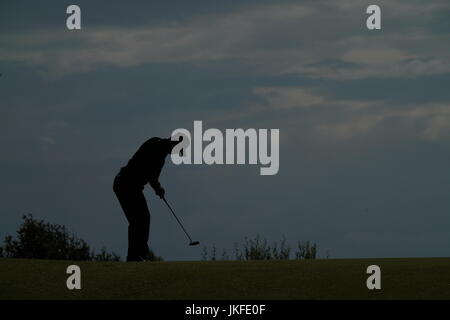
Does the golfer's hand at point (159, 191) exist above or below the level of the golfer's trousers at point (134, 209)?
above

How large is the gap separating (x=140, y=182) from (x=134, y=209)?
26.3 inches

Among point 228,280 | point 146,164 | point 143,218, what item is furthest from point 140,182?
point 228,280

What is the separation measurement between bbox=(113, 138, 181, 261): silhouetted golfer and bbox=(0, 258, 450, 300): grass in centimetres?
104

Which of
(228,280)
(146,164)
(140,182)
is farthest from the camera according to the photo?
(140,182)

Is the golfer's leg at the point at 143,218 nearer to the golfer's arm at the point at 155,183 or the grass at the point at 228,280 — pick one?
the golfer's arm at the point at 155,183

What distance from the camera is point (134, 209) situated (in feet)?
70.3

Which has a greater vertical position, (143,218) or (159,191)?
(159,191)

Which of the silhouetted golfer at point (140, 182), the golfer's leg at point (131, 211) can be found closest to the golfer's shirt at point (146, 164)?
the silhouetted golfer at point (140, 182)

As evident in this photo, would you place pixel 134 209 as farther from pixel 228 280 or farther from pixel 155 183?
pixel 228 280

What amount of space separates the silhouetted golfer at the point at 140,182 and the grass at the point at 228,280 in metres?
1.04

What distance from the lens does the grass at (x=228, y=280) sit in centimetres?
1680

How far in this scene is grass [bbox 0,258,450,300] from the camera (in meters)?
16.8
